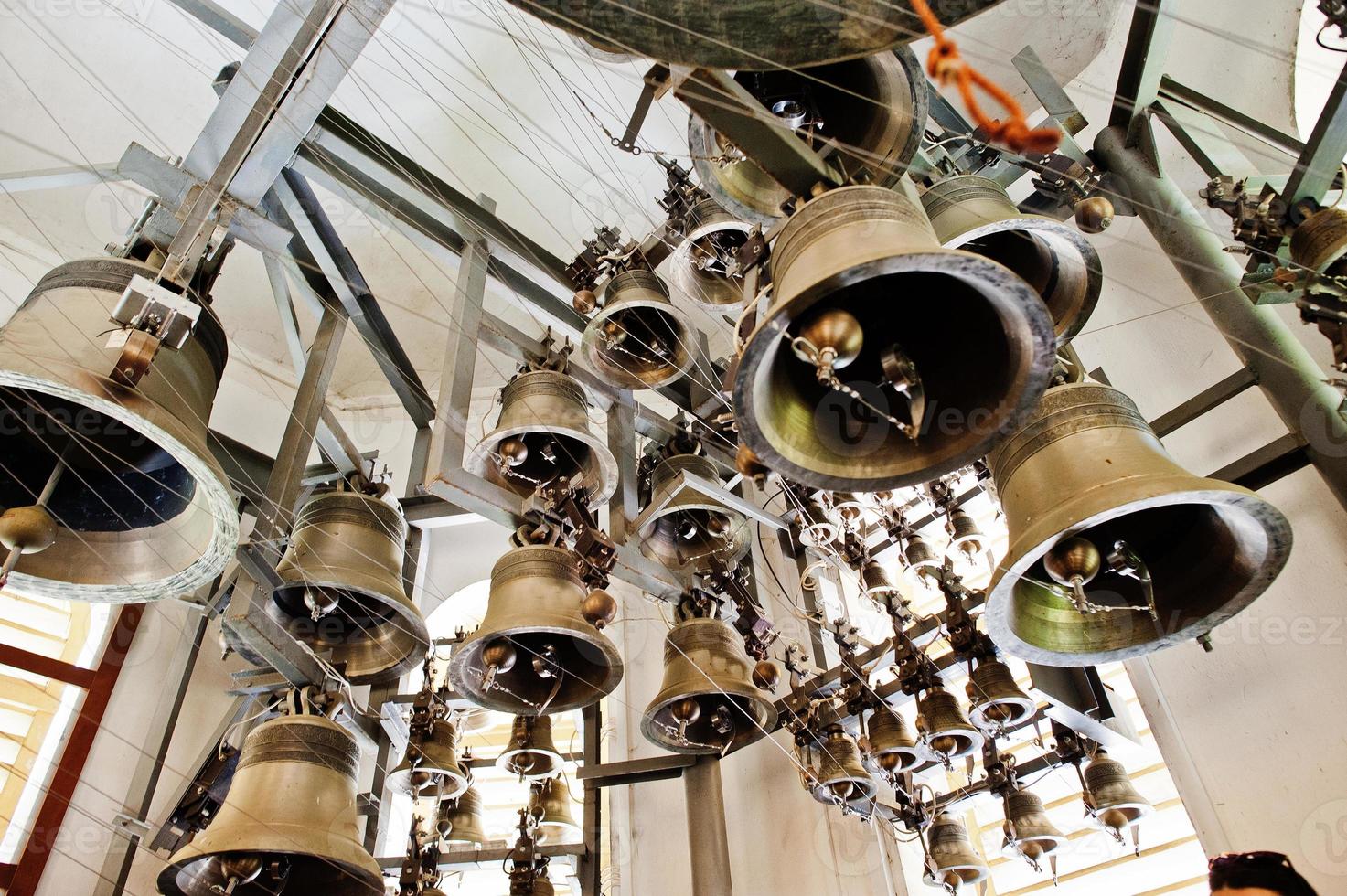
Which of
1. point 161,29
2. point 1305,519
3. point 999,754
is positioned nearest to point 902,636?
point 999,754

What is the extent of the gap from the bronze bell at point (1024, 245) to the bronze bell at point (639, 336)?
1552mm

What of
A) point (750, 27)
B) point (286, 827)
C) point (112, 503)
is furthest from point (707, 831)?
point (750, 27)

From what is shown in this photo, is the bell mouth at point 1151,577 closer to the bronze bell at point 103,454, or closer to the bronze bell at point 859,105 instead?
the bronze bell at point 859,105

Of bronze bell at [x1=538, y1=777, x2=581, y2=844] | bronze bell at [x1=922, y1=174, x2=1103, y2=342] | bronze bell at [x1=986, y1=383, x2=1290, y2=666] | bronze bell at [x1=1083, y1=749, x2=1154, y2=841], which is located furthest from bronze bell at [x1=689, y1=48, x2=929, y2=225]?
bronze bell at [x1=538, y1=777, x2=581, y2=844]

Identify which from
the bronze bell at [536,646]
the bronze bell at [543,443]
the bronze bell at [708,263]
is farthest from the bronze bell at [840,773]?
the bronze bell at [708,263]

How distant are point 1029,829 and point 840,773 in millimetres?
932

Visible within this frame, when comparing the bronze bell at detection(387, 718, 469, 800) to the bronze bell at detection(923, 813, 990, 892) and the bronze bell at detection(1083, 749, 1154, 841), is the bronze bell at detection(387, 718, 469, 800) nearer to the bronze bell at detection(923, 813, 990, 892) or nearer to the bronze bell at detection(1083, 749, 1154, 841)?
the bronze bell at detection(923, 813, 990, 892)

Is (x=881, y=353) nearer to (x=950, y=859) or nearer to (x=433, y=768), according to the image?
(x=950, y=859)

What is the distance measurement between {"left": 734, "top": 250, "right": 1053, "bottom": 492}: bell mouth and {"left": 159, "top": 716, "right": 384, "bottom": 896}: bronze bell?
228 cm

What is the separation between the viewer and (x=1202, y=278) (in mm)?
4066

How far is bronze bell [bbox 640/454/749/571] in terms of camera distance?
198 inches

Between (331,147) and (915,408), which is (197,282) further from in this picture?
(915,408)

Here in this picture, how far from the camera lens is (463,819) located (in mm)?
5684

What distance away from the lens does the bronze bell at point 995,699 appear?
3.91m
